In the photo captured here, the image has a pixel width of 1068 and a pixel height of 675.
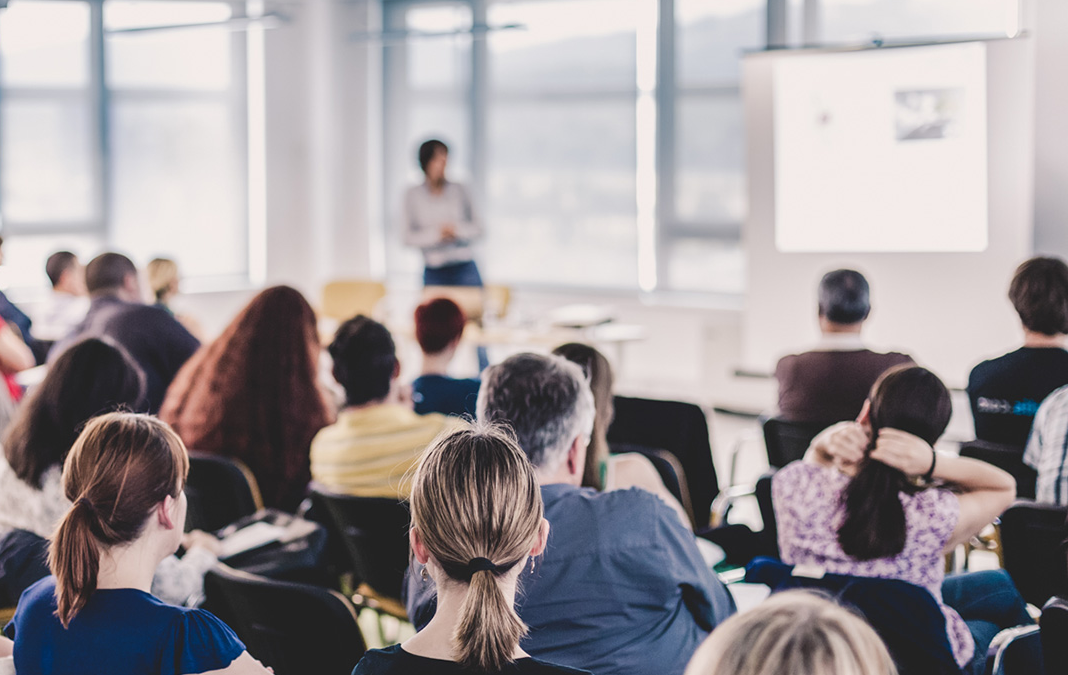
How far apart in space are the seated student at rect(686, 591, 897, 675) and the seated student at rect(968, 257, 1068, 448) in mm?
2836

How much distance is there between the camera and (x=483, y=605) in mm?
1428

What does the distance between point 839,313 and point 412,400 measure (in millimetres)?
1530

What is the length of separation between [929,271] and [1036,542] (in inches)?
143

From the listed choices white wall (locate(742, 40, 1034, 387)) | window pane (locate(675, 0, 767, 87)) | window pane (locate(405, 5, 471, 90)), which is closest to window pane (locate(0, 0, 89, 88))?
window pane (locate(405, 5, 471, 90))

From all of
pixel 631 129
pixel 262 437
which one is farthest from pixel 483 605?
pixel 631 129

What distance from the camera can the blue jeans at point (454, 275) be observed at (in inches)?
295

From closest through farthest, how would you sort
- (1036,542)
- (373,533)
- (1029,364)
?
(1036,542) → (373,533) → (1029,364)

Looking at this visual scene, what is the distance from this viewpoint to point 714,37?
305 inches

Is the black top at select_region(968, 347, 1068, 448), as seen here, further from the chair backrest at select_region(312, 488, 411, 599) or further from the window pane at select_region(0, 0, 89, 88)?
the window pane at select_region(0, 0, 89, 88)

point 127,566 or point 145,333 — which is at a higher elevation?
point 145,333

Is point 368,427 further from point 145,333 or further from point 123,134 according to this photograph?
point 123,134

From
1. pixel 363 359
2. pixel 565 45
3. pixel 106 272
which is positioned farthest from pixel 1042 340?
pixel 565 45

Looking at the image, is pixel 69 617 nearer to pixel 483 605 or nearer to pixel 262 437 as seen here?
pixel 483 605

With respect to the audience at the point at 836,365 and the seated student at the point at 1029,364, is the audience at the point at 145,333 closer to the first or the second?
the audience at the point at 836,365
